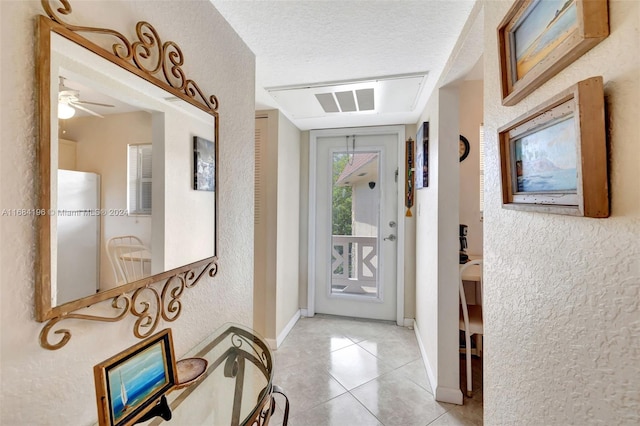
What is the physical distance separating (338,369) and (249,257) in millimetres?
1236

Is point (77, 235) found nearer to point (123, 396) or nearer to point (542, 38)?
point (123, 396)

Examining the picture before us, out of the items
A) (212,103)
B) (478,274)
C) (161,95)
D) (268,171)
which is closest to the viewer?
(161,95)

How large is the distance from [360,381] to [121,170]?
2024 mm

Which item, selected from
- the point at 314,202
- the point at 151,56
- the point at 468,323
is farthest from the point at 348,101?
the point at 468,323

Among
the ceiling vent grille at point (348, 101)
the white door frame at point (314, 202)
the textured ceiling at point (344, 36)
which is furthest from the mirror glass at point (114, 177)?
the white door frame at point (314, 202)

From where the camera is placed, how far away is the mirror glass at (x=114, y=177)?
2.09ft

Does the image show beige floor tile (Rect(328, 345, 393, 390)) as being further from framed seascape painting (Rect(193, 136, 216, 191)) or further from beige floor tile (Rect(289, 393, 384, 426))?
framed seascape painting (Rect(193, 136, 216, 191))

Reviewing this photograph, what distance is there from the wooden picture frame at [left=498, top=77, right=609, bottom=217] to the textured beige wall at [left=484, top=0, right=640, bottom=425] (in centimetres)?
2

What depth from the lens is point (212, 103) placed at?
1203 millimetres

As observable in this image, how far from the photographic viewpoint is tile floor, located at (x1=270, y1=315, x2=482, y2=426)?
64.0 inches

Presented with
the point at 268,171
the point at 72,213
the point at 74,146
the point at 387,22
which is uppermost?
the point at 387,22

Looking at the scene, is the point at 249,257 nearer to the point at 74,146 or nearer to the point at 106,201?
the point at 106,201

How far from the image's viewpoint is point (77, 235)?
695mm

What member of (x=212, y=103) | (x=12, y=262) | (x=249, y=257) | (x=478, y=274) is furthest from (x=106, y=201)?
(x=478, y=274)
